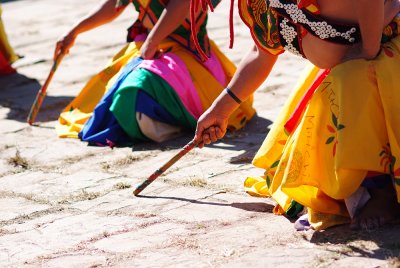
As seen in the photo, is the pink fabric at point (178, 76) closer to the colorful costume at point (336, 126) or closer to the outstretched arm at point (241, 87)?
the outstretched arm at point (241, 87)

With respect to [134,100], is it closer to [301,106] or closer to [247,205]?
[247,205]

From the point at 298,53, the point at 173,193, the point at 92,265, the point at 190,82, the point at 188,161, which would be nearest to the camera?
the point at 92,265

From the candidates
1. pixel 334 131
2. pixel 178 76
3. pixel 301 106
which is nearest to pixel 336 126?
pixel 334 131

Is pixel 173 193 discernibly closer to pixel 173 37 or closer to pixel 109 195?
pixel 109 195

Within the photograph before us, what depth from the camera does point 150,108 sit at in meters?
4.78

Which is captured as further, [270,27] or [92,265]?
[270,27]

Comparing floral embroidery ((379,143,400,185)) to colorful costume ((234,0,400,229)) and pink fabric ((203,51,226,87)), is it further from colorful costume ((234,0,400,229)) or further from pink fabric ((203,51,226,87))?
pink fabric ((203,51,226,87))

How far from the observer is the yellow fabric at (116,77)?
492 centimetres

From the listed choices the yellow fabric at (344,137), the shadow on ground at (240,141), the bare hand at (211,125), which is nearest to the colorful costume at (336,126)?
the yellow fabric at (344,137)

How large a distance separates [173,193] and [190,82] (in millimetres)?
1114

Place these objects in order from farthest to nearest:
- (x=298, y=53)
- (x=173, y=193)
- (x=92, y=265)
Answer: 1. (x=173, y=193)
2. (x=298, y=53)
3. (x=92, y=265)

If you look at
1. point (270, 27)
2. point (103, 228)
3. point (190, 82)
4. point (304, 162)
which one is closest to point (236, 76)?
point (270, 27)

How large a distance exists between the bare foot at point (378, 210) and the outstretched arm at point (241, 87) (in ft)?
1.98

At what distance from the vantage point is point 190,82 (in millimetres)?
4871
